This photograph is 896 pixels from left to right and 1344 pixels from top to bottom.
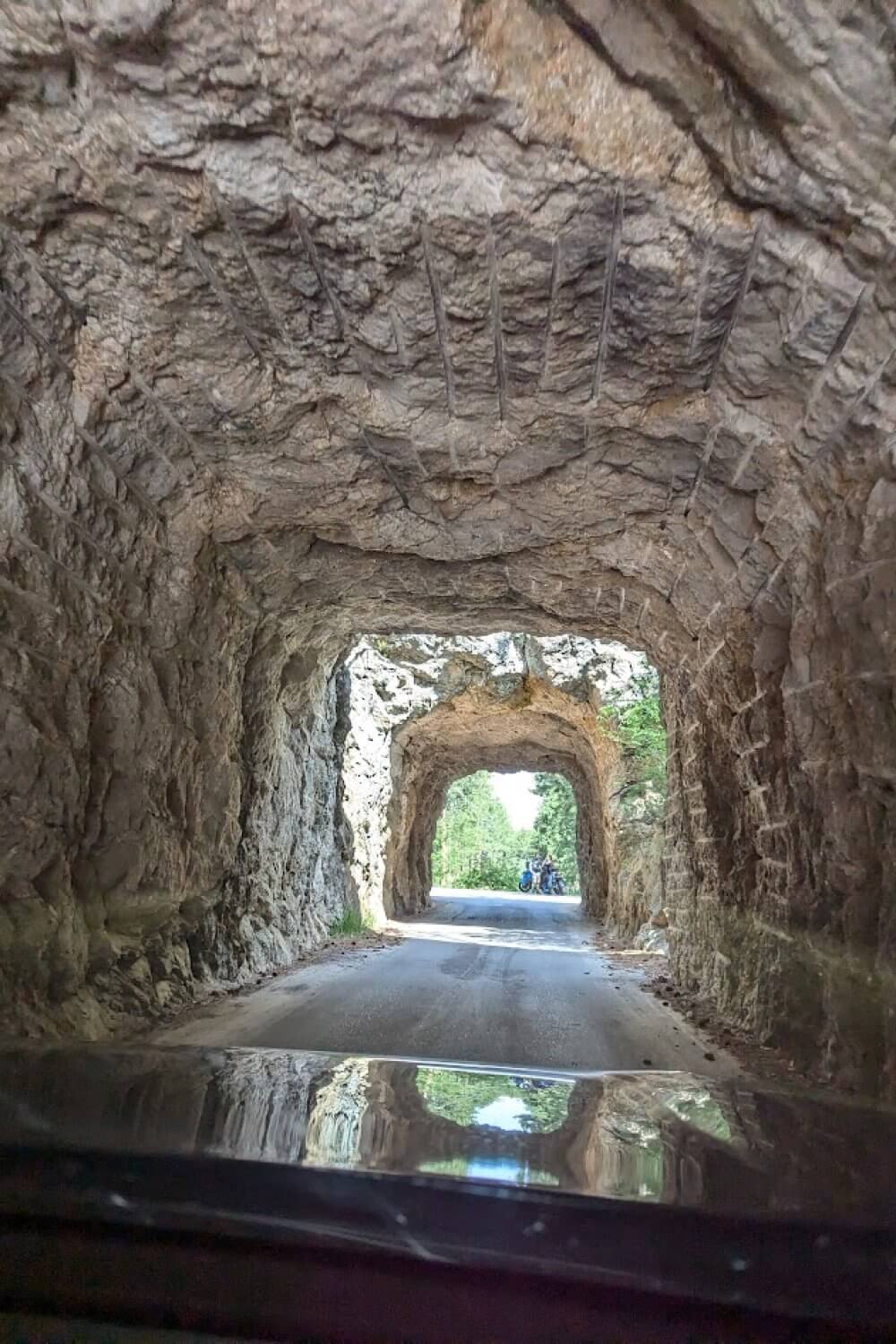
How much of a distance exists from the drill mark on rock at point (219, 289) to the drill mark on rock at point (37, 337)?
79 centimetres

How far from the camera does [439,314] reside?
4086 mm

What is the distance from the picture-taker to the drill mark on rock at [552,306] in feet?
12.0

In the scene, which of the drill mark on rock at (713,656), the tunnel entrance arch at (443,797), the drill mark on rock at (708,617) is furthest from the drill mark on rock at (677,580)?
the tunnel entrance arch at (443,797)

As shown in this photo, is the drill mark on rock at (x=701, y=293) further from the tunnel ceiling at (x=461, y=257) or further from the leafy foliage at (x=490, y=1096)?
the leafy foliage at (x=490, y=1096)

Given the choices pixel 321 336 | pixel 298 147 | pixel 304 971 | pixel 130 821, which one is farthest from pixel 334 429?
pixel 304 971

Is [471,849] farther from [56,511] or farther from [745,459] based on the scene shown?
[56,511]

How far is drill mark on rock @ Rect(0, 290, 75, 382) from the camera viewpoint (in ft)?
12.9

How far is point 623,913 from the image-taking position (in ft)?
51.9

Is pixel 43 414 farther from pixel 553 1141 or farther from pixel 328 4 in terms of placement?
pixel 553 1141

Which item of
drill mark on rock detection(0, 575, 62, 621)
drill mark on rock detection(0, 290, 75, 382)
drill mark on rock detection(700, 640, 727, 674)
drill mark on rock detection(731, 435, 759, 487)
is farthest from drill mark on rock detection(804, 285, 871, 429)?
drill mark on rock detection(0, 575, 62, 621)

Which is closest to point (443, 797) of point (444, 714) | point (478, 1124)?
point (444, 714)

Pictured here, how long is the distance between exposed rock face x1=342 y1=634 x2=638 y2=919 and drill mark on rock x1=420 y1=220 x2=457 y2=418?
9.27m

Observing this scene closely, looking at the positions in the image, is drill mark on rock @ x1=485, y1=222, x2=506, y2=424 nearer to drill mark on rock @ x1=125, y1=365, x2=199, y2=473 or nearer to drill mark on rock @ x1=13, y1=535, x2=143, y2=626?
drill mark on rock @ x1=125, y1=365, x2=199, y2=473

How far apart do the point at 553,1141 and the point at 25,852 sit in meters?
3.00
